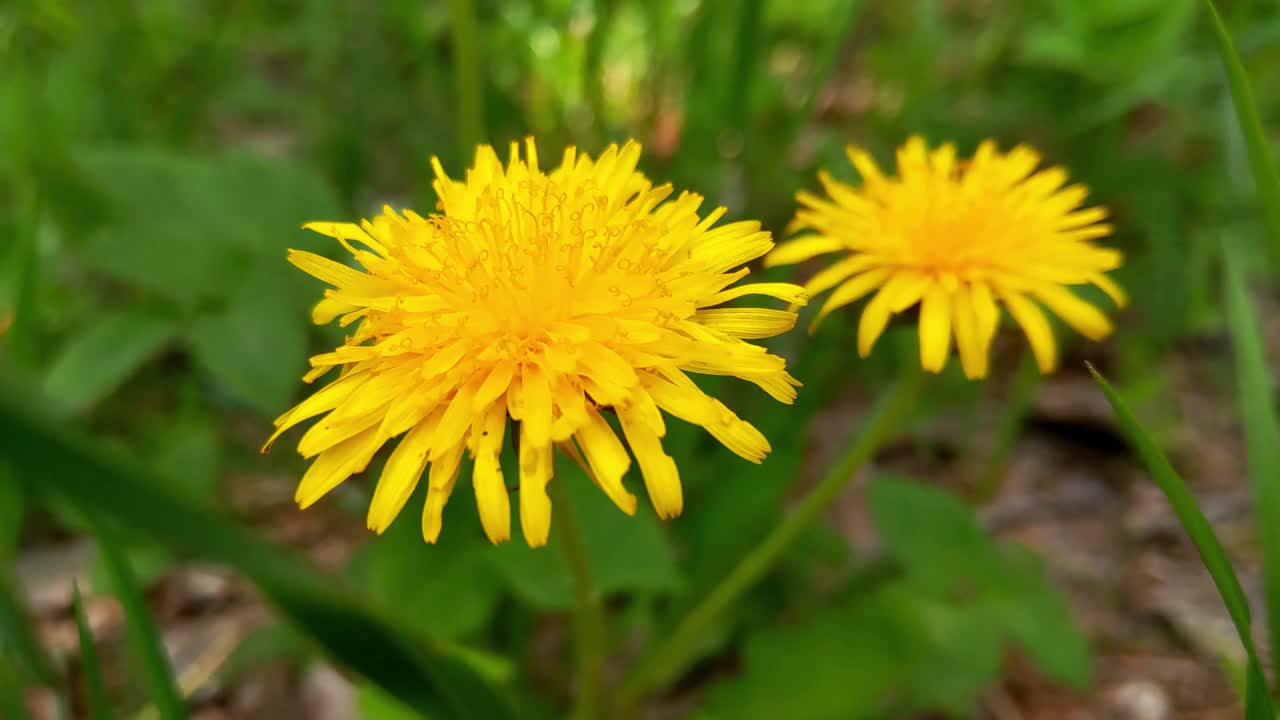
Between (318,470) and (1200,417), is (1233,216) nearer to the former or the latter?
(1200,417)

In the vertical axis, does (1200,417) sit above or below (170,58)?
below

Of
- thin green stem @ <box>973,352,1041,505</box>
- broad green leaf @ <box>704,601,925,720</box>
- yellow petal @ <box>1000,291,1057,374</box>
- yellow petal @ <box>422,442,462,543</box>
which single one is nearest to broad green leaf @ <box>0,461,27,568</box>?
yellow petal @ <box>422,442,462,543</box>

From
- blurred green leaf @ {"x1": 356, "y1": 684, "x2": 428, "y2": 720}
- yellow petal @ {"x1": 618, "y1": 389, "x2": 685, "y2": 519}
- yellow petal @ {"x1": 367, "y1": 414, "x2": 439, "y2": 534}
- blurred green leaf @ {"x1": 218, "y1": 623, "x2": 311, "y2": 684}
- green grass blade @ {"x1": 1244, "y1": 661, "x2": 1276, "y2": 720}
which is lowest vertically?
green grass blade @ {"x1": 1244, "y1": 661, "x2": 1276, "y2": 720}

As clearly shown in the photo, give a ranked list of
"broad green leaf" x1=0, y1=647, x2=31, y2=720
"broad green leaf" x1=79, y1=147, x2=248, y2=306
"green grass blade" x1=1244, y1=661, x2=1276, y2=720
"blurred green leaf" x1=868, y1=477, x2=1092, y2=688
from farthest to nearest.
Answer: "broad green leaf" x1=79, y1=147, x2=248, y2=306 → "blurred green leaf" x1=868, y1=477, x2=1092, y2=688 → "broad green leaf" x1=0, y1=647, x2=31, y2=720 → "green grass blade" x1=1244, y1=661, x2=1276, y2=720

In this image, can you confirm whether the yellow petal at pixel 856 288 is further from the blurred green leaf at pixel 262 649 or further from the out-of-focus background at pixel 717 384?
the blurred green leaf at pixel 262 649

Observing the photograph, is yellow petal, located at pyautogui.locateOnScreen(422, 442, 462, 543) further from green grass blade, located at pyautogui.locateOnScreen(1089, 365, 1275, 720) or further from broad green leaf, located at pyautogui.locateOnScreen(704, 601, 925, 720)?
broad green leaf, located at pyautogui.locateOnScreen(704, 601, 925, 720)

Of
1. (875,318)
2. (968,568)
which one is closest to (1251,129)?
(875,318)

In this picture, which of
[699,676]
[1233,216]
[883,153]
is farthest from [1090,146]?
[699,676]
